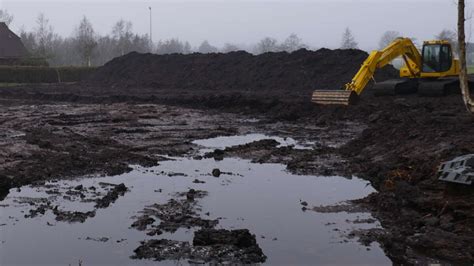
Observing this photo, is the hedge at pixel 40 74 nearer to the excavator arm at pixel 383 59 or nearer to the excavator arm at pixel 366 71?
the excavator arm at pixel 366 71

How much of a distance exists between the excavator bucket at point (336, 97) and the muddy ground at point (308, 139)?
34 centimetres

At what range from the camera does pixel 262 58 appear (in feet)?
110

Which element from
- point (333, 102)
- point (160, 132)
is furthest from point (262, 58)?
point (160, 132)

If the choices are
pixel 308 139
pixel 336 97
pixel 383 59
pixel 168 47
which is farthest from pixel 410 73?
pixel 168 47

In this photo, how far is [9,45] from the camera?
5112cm

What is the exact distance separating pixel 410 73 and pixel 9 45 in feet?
142

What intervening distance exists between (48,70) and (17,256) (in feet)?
132

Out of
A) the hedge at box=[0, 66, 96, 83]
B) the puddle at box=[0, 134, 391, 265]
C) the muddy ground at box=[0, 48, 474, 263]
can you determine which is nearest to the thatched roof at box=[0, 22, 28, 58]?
the hedge at box=[0, 66, 96, 83]

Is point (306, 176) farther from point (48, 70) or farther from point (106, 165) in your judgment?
point (48, 70)

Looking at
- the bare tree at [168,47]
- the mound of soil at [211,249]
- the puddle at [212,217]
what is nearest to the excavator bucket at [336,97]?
the puddle at [212,217]

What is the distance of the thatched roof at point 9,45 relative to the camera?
50.3 metres

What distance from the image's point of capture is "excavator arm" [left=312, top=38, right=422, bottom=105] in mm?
Answer: 19250

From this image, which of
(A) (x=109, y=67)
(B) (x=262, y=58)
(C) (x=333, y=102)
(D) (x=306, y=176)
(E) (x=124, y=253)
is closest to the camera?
(E) (x=124, y=253)

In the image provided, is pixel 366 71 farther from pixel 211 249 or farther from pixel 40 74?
Answer: pixel 40 74
